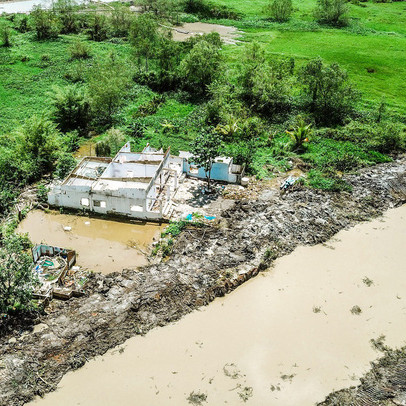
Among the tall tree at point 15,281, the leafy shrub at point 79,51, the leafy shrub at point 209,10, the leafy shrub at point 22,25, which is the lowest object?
the tall tree at point 15,281

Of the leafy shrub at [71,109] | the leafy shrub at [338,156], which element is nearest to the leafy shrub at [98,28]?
the leafy shrub at [71,109]

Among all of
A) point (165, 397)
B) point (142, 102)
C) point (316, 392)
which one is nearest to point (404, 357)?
point (316, 392)

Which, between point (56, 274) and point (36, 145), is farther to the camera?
point (36, 145)

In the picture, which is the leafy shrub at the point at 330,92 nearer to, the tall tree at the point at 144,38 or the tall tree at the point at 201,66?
the tall tree at the point at 201,66

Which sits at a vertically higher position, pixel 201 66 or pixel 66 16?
pixel 66 16

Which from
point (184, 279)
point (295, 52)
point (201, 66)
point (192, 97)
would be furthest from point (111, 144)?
point (295, 52)

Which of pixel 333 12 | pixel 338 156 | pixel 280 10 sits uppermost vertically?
pixel 333 12

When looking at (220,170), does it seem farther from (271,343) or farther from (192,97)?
(192,97)
